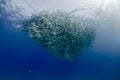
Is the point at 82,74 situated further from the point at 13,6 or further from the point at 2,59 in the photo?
the point at 13,6

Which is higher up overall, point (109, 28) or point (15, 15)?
point (109, 28)

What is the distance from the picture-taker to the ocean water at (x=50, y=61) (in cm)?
2755

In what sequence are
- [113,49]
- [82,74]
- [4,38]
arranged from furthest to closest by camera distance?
[82,74] → [113,49] → [4,38]

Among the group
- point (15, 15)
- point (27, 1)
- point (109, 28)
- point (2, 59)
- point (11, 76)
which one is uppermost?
point (2, 59)

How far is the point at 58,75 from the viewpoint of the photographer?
3547 cm

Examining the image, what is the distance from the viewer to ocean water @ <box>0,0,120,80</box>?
90.4 ft

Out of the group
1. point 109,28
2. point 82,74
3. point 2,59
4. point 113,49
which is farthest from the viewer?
point 82,74

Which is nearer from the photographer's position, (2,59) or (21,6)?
(21,6)

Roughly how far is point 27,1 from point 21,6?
1002 millimetres

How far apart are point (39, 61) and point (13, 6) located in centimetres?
2068

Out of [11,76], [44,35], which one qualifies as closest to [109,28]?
[44,35]

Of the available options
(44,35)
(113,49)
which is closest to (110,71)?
(113,49)

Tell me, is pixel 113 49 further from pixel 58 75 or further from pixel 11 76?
pixel 11 76

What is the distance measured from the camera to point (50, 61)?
3581 cm
